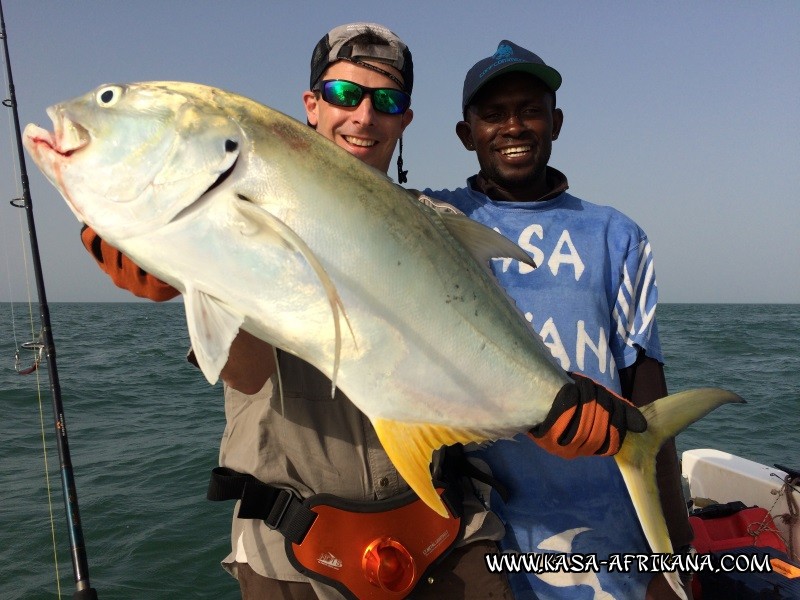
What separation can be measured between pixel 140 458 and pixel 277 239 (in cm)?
791

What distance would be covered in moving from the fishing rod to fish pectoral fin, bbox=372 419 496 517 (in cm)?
207

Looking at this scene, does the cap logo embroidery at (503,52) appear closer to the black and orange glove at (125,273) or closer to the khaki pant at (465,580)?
the black and orange glove at (125,273)

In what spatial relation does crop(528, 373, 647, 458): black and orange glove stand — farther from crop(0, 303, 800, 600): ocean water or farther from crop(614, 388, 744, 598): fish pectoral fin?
crop(0, 303, 800, 600): ocean water

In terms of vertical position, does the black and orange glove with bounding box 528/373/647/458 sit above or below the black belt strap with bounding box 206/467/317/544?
above

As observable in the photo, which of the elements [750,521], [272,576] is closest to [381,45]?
[272,576]

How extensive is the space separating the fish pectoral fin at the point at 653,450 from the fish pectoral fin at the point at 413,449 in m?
0.83

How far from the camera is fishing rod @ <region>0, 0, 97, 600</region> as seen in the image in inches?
116

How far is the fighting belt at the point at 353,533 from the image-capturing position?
2.09m

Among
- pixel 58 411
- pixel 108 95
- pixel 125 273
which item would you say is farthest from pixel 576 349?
pixel 58 411

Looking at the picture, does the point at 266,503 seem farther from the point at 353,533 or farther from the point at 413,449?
the point at 413,449

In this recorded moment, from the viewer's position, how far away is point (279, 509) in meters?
2.11

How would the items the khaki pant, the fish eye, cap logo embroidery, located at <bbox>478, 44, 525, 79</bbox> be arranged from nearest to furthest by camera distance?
the fish eye < the khaki pant < cap logo embroidery, located at <bbox>478, 44, 525, 79</bbox>

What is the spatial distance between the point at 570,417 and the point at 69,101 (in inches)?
Answer: 70.0

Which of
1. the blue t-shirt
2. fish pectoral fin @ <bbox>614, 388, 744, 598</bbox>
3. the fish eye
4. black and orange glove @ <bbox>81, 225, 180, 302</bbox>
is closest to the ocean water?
black and orange glove @ <bbox>81, 225, 180, 302</bbox>
